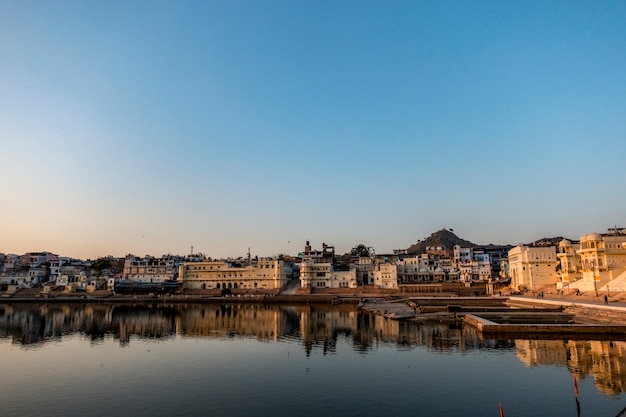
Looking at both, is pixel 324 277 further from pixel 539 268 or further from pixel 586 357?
pixel 586 357

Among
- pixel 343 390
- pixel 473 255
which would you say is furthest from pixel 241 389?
pixel 473 255

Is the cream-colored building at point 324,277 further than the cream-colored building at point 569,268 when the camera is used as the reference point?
Yes

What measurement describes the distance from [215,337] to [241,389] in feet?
55.1

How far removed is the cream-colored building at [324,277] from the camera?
Result: 283 feet

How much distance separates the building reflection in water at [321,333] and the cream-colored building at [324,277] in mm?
30315

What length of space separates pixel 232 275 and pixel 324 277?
1926 centimetres

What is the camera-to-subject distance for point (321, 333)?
37.4 meters

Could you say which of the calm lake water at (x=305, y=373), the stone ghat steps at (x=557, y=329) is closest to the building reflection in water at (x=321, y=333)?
the calm lake water at (x=305, y=373)

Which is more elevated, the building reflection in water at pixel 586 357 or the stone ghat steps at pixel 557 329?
the stone ghat steps at pixel 557 329

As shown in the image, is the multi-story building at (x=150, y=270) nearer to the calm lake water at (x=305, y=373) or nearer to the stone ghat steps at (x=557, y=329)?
the calm lake water at (x=305, y=373)

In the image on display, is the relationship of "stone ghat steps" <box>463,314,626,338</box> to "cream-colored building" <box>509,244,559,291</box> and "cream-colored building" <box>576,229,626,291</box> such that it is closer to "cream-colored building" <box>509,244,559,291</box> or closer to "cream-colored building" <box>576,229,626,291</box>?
"cream-colored building" <box>576,229,626,291</box>

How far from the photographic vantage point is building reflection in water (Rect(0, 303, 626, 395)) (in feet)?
82.0

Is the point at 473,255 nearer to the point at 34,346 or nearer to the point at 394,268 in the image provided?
the point at 394,268

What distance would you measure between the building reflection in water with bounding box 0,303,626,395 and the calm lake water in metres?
0.14
